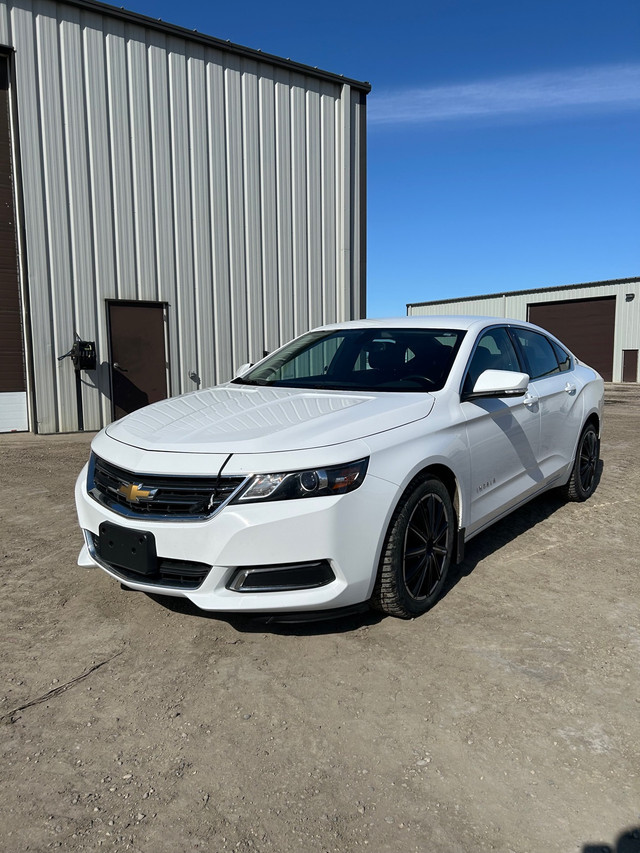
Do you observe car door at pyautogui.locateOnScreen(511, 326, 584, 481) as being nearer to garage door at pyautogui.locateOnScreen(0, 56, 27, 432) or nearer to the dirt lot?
the dirt lot

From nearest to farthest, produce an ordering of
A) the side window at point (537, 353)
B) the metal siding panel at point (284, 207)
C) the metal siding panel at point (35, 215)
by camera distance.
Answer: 1. the side window at point (537, 353)
2. the metal siding panel at point (35, 215)
3. the metal siding panel at point (284, 207)

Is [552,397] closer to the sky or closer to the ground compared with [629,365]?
closer to the sky

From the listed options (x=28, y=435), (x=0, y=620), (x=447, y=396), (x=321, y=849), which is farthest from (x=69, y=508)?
(x=28, y=435)

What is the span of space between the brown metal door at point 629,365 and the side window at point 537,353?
25.2 metres

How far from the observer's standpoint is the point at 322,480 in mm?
2596

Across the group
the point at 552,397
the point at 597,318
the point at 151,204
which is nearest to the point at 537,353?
the point at 552,397

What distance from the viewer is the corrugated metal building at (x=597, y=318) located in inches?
1075

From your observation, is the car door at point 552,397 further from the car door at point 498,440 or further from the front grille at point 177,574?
the front grille at point 177,574

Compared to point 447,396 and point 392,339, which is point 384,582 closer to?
point 447,396

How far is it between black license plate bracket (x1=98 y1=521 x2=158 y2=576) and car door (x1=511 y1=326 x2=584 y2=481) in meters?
2.73

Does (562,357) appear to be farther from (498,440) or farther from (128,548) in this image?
(128,548)

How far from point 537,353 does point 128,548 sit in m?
3.35

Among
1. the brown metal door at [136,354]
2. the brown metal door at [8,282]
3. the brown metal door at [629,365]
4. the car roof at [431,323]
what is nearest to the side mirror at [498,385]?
the car roof at [431,323]

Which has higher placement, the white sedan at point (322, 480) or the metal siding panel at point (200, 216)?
the metal siding panel at point (200, 216)
